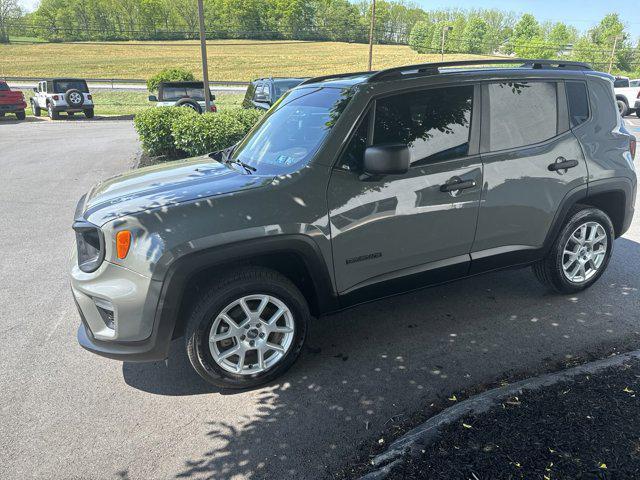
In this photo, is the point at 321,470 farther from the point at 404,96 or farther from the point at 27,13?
the point at 27,13

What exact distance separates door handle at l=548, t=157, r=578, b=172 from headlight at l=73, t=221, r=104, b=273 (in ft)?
10.9

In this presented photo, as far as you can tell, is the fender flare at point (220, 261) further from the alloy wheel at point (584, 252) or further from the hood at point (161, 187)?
the alloy wheel at point (584, 252)

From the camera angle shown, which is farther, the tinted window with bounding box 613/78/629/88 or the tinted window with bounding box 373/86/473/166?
the tinted window with bounding box 613/78/629/88

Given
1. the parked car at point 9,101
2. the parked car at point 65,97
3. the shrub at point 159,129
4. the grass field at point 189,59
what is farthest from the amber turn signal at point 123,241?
the grass field at point 189,59

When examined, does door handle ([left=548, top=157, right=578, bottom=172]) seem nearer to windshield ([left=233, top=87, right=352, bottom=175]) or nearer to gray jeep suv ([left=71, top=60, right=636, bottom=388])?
gray jeep suv ([left=71, top=60, right=636, bottom=388])

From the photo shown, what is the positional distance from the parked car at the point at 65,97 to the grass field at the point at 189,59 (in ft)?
125

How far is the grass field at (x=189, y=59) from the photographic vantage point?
61094 mm

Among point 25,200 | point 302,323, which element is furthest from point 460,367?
point 25,200

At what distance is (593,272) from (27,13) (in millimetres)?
118180

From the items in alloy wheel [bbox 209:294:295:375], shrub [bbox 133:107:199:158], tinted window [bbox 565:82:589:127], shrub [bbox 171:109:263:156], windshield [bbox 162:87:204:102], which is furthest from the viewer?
windshield [bbox 162:87:204:102]

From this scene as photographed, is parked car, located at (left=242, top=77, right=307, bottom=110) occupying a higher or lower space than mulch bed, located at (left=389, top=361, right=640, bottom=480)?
higher

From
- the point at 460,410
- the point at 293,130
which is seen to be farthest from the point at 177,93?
the point at 460,410

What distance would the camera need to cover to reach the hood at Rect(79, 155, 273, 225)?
2859 millimetres

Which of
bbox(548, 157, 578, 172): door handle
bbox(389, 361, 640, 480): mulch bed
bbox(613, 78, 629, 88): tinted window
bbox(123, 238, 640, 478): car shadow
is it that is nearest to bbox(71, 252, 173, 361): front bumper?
bbox(123, 238, 640, 478): car shadow
